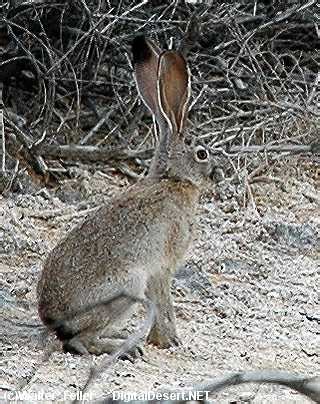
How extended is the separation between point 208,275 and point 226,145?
104 cm

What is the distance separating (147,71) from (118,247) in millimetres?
975

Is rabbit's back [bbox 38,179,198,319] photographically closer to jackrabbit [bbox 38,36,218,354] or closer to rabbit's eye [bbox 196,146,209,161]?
jackrabbit [bbox 38,36,218,354]

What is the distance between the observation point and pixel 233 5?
6.27 meters

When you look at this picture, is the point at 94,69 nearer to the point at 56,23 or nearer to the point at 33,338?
the point at 56,23

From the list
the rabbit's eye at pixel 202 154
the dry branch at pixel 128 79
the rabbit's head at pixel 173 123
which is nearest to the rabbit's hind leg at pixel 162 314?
the rabbit's head at pixel 173 123

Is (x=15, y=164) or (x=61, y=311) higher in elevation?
(x=61, y=311)

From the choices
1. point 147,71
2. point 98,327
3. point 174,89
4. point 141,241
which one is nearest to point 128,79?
point 147,71

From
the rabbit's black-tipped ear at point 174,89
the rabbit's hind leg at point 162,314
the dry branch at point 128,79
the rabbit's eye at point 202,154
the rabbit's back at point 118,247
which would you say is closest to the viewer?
the rabbit's back at point 118,247

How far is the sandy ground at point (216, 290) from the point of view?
371cm

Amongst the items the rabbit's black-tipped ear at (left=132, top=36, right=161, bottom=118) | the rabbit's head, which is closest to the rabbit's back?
the rabbit's head

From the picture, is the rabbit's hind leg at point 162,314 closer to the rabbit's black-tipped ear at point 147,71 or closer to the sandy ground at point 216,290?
the sandy ground at point 216,290

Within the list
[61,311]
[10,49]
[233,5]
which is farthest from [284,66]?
[61,311]

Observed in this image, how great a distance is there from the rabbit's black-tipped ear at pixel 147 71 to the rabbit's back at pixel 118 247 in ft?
1.59

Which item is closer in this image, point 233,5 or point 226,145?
point 226,145
